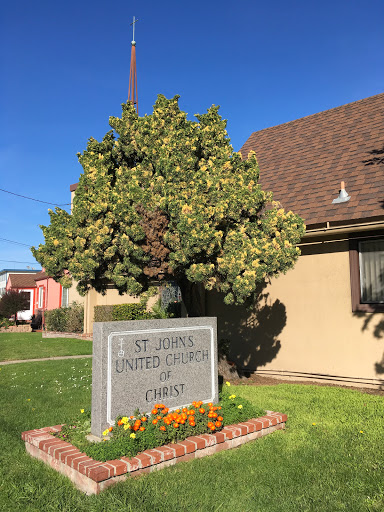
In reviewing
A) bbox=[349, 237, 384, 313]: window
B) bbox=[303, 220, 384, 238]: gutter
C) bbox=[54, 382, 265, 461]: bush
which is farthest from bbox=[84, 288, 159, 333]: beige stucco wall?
bbox=[54, 382, 265, 461]: bush

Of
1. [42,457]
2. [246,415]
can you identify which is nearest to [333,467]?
[246,415]

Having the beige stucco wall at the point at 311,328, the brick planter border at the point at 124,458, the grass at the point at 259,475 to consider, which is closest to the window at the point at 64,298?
the beige stucco wall at the point at 311,328

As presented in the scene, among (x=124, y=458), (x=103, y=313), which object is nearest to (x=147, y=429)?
(x=124, y=458)

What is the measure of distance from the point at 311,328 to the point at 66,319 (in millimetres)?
17111

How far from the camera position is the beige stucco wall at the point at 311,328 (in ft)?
29.3

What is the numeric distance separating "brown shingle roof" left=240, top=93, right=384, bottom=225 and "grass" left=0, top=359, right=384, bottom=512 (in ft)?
13.4

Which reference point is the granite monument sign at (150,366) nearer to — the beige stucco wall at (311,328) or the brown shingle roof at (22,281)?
the beige stucco wall at (311,328)

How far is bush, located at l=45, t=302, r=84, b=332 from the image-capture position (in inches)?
923

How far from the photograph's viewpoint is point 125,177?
784 centimetres

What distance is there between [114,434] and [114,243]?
3408 mm

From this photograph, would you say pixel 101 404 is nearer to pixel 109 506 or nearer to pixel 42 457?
pixel 42 457

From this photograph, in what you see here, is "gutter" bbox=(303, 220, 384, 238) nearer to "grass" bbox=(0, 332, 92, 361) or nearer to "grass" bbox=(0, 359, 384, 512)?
"grass" bbox=(0, 359, 384, 512)

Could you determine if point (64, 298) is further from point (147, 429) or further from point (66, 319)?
point (147, 429)

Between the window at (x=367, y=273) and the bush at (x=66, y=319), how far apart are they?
1725 centimetres
